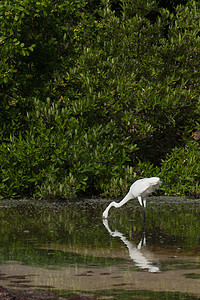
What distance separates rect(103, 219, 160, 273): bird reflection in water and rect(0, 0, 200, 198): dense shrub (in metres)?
4.74

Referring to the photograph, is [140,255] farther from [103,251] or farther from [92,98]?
[92,98]

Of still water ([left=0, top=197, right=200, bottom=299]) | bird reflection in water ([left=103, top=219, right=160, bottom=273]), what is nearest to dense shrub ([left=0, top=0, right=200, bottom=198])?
still water ([left=0, top=197, right=200, bottom=299])

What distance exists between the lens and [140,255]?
6.52 metres

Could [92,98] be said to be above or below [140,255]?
below

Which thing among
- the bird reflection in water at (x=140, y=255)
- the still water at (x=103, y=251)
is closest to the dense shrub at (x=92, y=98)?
the still water at (x=103, y=251)

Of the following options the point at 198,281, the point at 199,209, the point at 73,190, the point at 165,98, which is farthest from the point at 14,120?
the point at 198,281

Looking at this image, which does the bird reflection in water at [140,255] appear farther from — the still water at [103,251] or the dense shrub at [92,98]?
the dense shrub at [92,98]

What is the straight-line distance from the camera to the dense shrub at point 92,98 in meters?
12.9

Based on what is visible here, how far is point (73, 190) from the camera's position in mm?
12578

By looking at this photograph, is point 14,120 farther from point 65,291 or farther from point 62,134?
point 65,291

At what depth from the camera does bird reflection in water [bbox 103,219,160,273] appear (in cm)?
572

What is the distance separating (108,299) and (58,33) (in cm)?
1081

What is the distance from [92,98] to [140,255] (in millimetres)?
7135

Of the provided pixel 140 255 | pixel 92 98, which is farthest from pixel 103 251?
pixel 92 98
